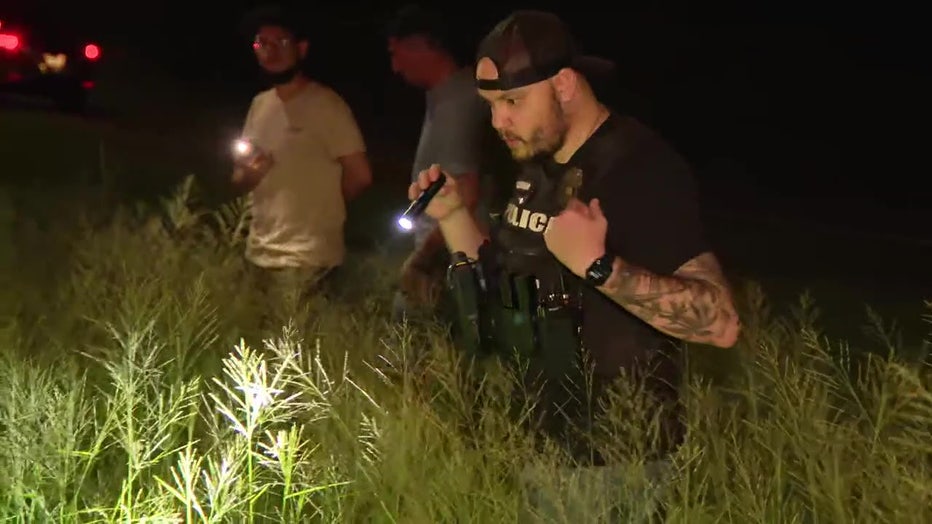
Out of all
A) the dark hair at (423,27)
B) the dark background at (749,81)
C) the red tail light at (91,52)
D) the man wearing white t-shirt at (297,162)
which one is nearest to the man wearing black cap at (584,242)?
the dark hair at (423,27)

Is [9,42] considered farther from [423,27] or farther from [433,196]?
[433,196]

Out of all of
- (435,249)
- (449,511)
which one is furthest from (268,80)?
(449,511)

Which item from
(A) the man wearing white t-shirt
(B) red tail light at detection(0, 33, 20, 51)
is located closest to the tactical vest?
(A) the man wearing white t-shirt

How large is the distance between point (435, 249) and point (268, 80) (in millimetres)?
1056

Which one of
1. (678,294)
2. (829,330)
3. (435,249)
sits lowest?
(829,330)

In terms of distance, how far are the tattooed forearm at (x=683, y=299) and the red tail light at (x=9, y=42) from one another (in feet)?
42.6

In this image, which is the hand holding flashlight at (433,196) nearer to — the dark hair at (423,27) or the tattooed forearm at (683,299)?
the tattooed forearm at (683,299)

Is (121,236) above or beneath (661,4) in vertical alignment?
above

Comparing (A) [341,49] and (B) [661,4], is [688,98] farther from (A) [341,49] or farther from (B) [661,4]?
(A) [341,49]

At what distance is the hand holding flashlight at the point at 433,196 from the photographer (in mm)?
2713

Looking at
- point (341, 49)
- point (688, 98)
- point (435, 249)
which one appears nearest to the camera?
point (435, 249)

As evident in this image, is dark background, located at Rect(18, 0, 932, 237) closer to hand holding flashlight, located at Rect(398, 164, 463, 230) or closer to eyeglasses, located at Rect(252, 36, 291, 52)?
eyeglasses, located at Rect(252, 36, 291, 52)

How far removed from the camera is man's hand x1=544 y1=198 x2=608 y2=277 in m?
2.30

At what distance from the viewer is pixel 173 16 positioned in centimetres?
3000
